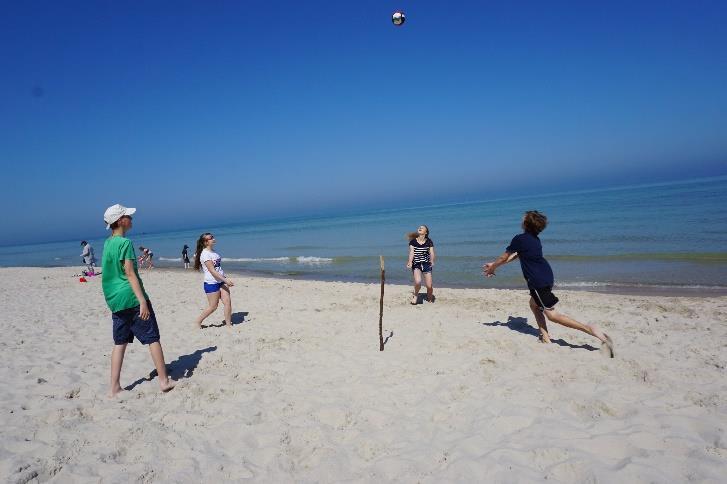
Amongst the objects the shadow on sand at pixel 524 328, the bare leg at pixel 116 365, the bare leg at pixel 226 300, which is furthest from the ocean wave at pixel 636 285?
the bare leg at pixel 116 365

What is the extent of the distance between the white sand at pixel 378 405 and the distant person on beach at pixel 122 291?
0.66 metres

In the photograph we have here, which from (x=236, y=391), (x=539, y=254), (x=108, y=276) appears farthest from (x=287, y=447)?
(x=539, y=254)

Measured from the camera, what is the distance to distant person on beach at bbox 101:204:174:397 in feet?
14.2

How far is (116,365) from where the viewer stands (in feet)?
15.0

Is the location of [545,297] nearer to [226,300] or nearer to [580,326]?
[580,326]

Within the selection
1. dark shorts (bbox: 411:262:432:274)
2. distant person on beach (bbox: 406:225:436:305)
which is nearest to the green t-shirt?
distant person on beach (bbox: 406:225:436:305)

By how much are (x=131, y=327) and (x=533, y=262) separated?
5.01 meters

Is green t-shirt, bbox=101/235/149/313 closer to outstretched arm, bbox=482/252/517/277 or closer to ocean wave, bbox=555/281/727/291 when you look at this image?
outstretched arm, bbox=482/252/517/277

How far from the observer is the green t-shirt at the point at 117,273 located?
4.32 m

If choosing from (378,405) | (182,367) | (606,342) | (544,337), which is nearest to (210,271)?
(182,367)

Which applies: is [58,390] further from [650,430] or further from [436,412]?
[650,430]

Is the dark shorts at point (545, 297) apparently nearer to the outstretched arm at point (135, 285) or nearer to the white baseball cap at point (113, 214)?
the outstretched arm at point (135, 285)

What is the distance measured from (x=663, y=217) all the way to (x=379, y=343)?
28904mm

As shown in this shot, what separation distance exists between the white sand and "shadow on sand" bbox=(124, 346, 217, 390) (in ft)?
0.13
